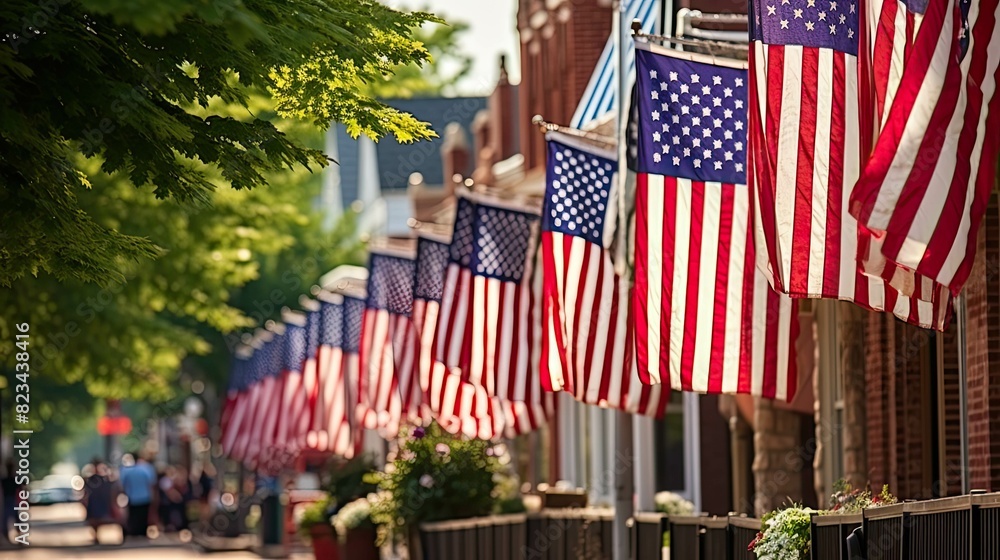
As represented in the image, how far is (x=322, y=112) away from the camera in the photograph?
10211mm

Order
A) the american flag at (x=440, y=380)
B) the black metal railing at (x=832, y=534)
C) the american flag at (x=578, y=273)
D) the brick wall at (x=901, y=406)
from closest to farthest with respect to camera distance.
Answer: the black metal railing at (x=832, y=534), the brick wall at (x=901, y=406), the american flag at (x=578, y=273), the american flag at (x=440, y=380)

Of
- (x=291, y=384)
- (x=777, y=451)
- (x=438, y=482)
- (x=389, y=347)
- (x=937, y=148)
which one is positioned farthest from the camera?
(x=291, y=384)

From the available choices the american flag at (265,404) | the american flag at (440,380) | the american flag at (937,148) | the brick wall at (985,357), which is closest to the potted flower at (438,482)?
the american flag at (440,380)

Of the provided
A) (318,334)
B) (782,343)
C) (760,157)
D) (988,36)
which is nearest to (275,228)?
(318,334)

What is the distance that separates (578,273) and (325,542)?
12.5 m

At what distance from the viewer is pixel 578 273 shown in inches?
615

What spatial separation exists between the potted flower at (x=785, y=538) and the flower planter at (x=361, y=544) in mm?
14226

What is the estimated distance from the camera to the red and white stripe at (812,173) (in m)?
10.6

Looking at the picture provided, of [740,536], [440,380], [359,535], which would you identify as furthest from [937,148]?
[359,535]

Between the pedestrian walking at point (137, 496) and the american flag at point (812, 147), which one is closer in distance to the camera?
the american flag at point (812, 147)

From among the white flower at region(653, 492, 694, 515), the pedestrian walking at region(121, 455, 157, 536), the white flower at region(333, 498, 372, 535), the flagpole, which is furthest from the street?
the flagpole

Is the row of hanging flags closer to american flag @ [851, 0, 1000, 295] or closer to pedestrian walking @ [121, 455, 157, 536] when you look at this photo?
american flag @ [851, 0, 1000, 295]

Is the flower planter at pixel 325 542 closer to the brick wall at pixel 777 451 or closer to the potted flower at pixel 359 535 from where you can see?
the potted flower at pixel 359 535

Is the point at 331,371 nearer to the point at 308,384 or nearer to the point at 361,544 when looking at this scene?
the point at 308,384
